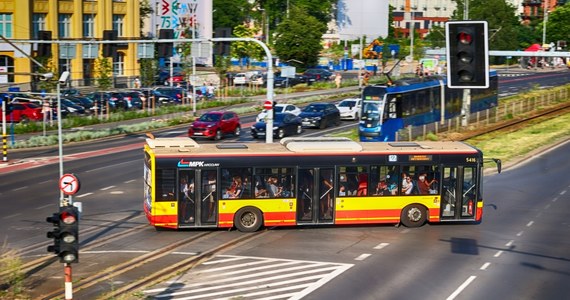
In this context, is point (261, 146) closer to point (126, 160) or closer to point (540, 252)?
point (540, 252)

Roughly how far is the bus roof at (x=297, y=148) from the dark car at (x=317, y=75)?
6848 centimetres

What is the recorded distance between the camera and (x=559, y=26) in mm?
128125

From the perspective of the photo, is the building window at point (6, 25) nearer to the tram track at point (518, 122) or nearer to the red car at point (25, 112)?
the red car at point (25, 112)

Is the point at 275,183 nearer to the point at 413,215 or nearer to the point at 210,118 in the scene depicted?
the point at 413,215

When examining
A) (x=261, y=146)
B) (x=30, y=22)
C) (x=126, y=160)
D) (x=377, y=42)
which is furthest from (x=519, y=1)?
(x=261, y=146)

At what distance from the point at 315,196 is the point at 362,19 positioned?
122 meters

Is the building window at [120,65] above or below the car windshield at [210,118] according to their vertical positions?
above

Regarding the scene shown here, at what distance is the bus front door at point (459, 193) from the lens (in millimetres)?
29891

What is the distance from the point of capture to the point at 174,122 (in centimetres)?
6425

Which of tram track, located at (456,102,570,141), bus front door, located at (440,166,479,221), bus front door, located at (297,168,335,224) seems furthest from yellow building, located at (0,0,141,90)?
bus front door, located at (440,166,479,221)

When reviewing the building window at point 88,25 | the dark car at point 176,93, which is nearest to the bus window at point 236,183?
the dark car at point 176,93

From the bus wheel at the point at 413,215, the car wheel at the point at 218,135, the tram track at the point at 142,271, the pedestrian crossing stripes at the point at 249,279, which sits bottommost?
the pedestrian crossing stripes at the point at 249,279

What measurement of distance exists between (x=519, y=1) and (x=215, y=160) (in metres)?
150

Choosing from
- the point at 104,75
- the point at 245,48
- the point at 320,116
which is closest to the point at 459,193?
the point at 320,116
